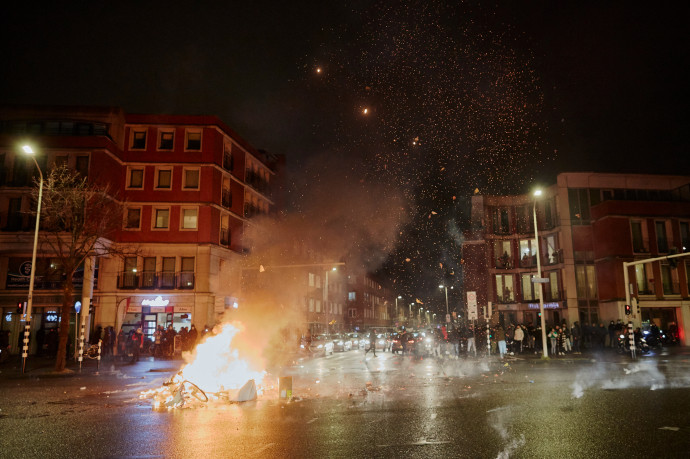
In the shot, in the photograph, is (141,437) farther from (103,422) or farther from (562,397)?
(562,397)

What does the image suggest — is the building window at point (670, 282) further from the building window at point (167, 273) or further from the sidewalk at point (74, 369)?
the building window at point (167, 273)

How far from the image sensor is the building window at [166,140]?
34.5 meters

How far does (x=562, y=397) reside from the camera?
37.2 ft

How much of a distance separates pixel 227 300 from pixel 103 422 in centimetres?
2713

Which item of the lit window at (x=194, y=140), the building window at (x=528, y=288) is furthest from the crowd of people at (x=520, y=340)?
the lit window at (x=194, y=140)

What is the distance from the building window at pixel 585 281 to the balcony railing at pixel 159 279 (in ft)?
106

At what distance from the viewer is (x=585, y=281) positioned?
4025 cm

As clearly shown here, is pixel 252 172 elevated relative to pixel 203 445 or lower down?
elevated

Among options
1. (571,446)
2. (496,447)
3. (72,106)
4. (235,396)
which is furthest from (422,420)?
(72,106)

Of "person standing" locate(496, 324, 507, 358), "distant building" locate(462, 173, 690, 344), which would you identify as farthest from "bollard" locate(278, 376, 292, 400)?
"distant building" locate(462, 173, 690, 344)

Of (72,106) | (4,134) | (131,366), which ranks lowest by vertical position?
(131,366)

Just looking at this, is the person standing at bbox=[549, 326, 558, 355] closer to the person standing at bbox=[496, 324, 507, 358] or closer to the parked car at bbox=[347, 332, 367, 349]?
the person standing at bbox=[496, 324, 507, 358]

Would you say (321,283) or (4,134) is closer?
(4,134)

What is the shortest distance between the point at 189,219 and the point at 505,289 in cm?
3165
